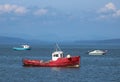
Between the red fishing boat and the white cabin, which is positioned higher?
the white cabin

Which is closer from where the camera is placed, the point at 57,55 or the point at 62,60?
the point at 62,60

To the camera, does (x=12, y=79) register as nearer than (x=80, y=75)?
Yes

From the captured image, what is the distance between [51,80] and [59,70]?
1729 centimetres

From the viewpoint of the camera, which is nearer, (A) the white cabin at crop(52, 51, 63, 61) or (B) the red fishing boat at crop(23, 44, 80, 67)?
(B) the red fishing boat at crop(23, 44, 80, 67)

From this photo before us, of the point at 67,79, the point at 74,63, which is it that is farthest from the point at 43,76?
the point at 74,63

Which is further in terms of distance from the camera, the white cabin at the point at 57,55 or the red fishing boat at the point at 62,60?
the white cabin at the point at 57,55

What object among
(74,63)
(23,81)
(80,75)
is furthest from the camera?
(74,63)

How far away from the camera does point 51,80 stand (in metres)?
70.8

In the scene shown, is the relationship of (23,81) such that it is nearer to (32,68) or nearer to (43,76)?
(43,76)

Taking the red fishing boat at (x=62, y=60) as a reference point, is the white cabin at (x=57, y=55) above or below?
above

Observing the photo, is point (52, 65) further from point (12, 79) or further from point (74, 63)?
point (12, 79)

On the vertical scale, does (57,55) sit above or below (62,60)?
above

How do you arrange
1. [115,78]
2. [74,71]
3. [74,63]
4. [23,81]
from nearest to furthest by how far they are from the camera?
[23,81], [115,78], [74,71], [74,63]

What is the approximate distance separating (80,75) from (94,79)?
23.6ft
